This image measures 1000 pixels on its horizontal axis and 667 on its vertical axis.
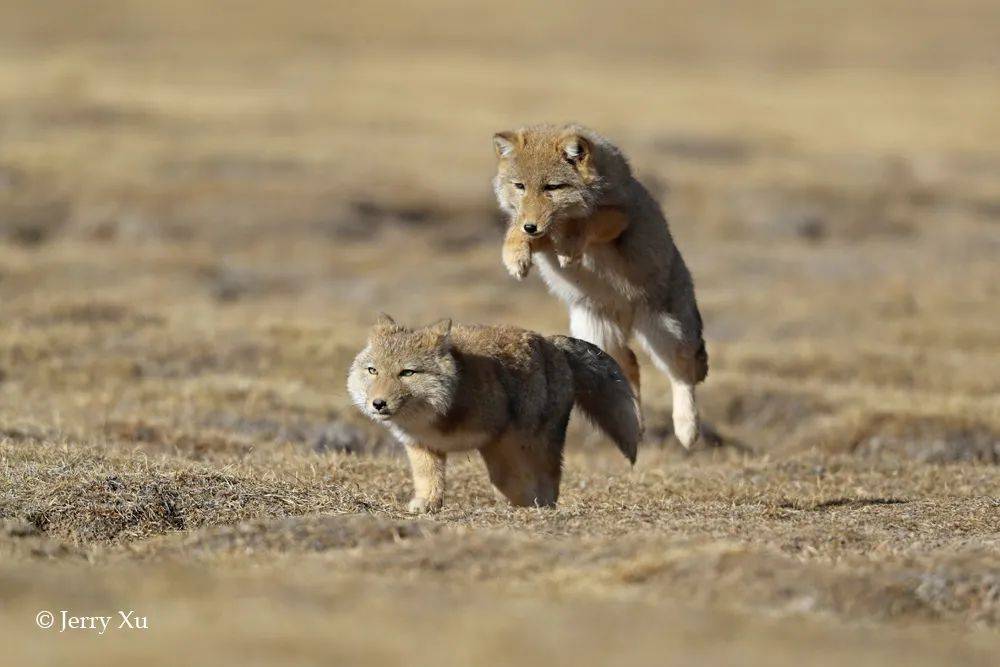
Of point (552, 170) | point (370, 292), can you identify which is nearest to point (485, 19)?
point (370, 292)

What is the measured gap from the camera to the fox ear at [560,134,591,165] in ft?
38.5

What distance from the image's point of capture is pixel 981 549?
9125mm

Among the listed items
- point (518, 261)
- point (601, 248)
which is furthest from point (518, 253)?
point (601, 248)

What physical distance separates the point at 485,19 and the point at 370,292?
5457 cm

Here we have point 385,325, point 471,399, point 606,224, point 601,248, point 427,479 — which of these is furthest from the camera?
point 601,248

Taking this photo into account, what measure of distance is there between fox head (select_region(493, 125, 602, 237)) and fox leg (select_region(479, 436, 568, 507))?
5.55 ft

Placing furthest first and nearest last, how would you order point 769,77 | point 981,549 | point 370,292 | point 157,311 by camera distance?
point 769,77
point 370,292
point 157,311
point 981,549

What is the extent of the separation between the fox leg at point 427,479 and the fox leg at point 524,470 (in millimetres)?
346

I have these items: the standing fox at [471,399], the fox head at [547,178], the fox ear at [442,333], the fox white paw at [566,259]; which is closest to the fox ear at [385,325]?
the standing fox at [471,399]

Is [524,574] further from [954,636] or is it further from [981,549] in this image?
[981,549]

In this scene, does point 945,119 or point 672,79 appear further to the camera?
point 672,79

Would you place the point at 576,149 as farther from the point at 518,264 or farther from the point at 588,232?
the point at 518,264

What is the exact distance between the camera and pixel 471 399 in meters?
10.3

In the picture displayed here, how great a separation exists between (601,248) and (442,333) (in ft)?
7.68
